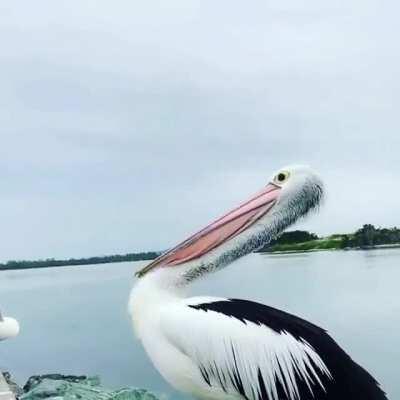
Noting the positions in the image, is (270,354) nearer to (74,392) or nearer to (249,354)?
(249,354)

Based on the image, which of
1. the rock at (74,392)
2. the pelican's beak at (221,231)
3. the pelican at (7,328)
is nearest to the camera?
the pelican's beak at (221,231)

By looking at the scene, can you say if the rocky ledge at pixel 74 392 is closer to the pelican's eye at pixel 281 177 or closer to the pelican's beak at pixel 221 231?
the pelican's beak at pixel 221 231

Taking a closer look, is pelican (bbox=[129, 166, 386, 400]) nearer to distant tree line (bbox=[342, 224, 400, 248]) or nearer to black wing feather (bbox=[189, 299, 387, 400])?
black wing feather (bbox=[189, 299, 387, 400])

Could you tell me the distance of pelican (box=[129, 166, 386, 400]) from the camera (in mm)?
2451

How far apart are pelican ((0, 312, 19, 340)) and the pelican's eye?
1908 mm

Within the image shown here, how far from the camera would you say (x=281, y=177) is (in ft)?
8.86

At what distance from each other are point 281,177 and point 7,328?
1944 millimetres

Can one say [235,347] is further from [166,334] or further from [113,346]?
[113,346]

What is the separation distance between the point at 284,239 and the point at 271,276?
2243 mm

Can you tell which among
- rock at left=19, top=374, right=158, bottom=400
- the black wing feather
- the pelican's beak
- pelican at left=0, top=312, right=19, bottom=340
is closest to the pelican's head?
the pelican's beak

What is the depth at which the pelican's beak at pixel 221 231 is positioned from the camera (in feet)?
8.57

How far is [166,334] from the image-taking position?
2.51 m

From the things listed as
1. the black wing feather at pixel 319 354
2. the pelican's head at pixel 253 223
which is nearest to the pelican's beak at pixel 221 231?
the pelican's head at pixel 253 223

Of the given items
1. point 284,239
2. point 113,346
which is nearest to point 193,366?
point 284,239
